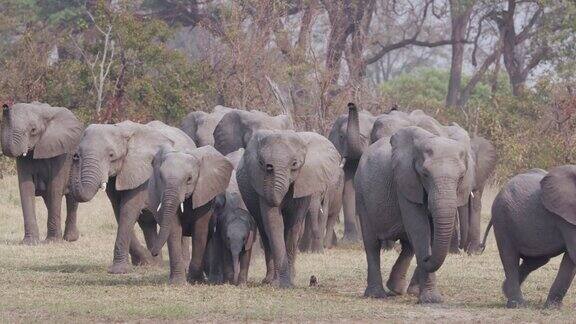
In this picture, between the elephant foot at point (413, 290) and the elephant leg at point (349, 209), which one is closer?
the elephant foot at point (413, 290)

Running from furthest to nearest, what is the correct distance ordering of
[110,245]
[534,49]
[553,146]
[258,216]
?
[534,49] → [553,146] → [110,245] → [258,216]

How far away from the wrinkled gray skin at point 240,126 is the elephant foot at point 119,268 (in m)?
3.92

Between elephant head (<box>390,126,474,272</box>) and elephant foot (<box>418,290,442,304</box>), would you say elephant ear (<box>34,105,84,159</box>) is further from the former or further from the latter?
elephant foot (<box>418,290,442,304</box>)

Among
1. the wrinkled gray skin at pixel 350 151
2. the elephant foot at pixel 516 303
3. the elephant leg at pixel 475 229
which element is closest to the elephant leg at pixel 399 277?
the elephant foot at pixel 516 303

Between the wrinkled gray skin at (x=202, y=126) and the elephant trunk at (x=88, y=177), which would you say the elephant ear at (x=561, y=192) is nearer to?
the elephant trunk at (x=88, y=177)

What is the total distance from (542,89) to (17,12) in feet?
48.6

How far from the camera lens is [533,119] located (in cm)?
3428

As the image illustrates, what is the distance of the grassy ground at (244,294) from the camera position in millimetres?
12383

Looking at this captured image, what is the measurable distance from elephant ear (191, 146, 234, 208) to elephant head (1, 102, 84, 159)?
17.1 feet

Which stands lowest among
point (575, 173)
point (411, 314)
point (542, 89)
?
point (411, 314)

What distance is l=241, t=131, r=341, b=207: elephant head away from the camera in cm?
1422

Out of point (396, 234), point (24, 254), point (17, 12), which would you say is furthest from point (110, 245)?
point (17, 12)

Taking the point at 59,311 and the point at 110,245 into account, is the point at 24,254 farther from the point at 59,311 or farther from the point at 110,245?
the point at 59,311

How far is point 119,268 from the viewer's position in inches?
634
